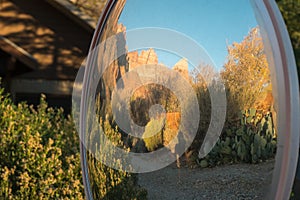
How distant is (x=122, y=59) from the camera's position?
7.27 feet

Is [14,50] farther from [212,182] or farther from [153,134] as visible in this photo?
[212,182]

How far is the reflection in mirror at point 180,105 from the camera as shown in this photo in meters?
1.74

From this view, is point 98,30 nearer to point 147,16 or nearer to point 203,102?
point 147,16

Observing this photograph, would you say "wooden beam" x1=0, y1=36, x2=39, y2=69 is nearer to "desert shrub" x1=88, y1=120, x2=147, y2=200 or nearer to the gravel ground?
"desert shrub" x1=88, y1=120, x2=147, y2=200

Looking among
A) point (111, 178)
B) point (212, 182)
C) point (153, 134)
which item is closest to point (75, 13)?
point (111, 178)

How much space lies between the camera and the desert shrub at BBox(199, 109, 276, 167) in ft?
5.48

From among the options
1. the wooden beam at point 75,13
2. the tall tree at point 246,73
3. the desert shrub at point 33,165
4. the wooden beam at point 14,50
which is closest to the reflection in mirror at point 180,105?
the tall tree at point 246,73

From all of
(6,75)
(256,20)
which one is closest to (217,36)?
(256,20)

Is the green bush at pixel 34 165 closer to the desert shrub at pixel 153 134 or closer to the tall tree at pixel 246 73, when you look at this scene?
the desert shrub at pixel 153 134

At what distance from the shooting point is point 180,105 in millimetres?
1956

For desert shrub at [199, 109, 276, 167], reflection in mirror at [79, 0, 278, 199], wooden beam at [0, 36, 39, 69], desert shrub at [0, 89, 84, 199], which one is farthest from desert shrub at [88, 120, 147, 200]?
wooden beam at [0, 36, 39, 69]

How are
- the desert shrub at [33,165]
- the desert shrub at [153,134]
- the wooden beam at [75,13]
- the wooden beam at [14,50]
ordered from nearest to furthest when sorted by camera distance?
the desert shrub at [153,134]
the desert shrub at [33,165]
the wooden beam at [14,50]
the wooden beam at [75,13]

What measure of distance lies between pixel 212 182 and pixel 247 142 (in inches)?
7.4

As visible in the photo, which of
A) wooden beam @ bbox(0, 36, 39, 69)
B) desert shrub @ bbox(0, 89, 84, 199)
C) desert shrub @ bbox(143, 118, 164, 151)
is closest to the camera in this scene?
desert shrub @ bbox(143, 118, 164, 151)
